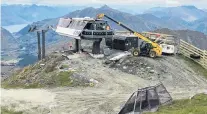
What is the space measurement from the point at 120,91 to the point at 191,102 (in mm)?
8497

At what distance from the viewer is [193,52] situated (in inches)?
1871

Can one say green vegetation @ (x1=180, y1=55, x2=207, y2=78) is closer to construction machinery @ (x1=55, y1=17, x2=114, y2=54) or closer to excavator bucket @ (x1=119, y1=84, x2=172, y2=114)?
construction machinery @ (x1=55, y1=17, x2=114, y2=54)

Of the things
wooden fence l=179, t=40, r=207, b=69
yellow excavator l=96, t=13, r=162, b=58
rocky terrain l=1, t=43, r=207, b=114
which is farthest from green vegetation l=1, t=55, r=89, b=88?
wooden fence l=179, t=40, r=207, b=69

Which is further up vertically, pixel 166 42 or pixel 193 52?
pixel 166 42

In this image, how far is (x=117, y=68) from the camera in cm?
4175

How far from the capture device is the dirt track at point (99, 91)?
30703mm

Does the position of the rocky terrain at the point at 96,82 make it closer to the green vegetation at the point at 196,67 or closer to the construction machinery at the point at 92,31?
the green vegetation at the point at 196,67

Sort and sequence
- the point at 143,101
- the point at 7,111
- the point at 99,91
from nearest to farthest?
the point at 143,101, the point at 7,111, the point at 99,91

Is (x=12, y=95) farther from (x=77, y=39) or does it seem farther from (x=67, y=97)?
(x=77, y=39)

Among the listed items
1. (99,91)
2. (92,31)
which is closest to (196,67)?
(92,31)

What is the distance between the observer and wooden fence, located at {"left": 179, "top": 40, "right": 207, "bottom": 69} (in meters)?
45.1

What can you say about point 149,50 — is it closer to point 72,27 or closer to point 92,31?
point 92,31

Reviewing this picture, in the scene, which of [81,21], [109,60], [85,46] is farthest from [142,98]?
[85,46]

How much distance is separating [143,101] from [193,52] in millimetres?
22119
